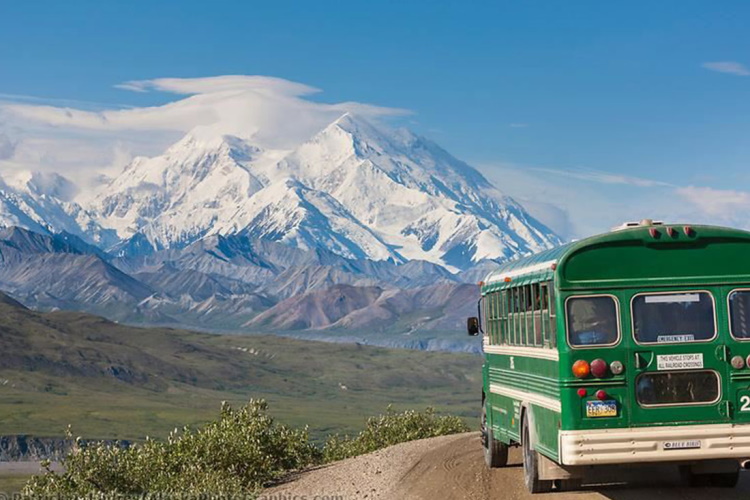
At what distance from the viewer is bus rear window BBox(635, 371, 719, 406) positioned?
19.2 m

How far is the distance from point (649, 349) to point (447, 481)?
799 cm

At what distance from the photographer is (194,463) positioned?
103 feet

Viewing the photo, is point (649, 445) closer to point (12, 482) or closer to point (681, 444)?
point (681, 444)

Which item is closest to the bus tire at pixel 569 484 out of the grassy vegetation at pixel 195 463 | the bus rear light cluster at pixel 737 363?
the bus rear light cluster at pixel 737 363

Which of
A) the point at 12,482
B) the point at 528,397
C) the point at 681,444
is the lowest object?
the point at 12,482

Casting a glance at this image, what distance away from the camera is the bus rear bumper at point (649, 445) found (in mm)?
19031

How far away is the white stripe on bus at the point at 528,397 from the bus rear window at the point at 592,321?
1.12 m

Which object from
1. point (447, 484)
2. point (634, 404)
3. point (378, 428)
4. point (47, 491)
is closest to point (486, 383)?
point (447, 484)

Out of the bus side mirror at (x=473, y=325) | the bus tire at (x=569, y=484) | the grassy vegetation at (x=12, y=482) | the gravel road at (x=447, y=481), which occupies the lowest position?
the grassy vegetation at (x=12, y=482)

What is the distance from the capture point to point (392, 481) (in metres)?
26.8

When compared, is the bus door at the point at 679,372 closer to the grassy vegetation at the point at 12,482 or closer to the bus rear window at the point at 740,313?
the bus rear window at the point at 740,313

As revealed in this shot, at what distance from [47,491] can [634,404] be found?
1551cm

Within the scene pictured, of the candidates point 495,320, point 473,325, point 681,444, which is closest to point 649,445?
point 681,444

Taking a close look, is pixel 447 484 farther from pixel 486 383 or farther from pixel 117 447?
pixel 117 447
